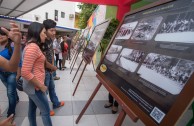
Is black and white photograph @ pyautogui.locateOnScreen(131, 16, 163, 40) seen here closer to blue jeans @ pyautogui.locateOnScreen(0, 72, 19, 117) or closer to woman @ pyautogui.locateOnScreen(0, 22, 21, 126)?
woman @ pyautogui.locateOnScreen(0, 22, 21, 126)

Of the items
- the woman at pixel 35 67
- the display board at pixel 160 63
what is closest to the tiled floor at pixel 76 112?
the woman at pixel 35 67

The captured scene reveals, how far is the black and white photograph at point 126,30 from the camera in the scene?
1.80 m

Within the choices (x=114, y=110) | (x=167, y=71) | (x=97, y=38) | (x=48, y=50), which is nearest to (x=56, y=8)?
(x=97, y=38)

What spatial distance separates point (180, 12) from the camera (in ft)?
3.91

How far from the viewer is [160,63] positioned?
47.5 inches

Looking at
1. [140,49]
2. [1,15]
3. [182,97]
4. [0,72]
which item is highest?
[140,49]

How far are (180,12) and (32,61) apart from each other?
4.65 ft

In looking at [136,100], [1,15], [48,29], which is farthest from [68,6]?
[136,100]

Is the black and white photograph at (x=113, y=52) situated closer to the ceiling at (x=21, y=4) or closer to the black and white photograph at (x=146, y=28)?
the black and white photograph at (x=146, y=28)

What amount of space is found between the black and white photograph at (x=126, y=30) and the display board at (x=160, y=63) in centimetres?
2

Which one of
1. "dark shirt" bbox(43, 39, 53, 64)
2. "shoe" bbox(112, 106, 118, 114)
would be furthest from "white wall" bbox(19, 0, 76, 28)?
"shoe" bbox(112, 106, 118, 114)

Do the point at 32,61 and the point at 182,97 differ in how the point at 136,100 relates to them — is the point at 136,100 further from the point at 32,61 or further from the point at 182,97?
the point at 32,61

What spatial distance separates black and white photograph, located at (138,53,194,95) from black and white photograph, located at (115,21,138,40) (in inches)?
21.2

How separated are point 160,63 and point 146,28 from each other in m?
0.46
